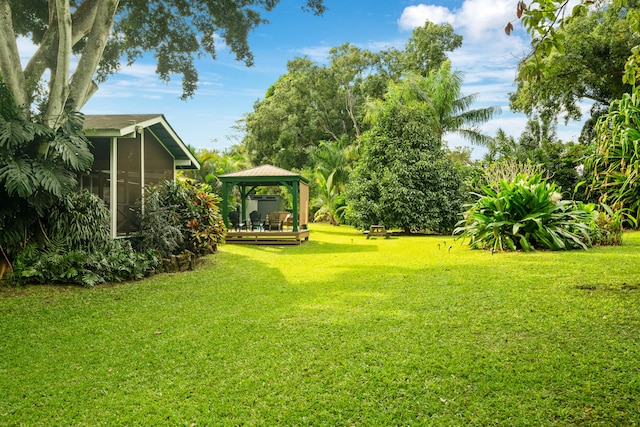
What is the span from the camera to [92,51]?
965 centimetres

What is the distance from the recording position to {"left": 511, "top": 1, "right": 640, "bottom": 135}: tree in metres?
17.6

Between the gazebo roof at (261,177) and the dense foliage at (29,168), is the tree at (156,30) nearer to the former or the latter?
the dense foliage at (29,168)

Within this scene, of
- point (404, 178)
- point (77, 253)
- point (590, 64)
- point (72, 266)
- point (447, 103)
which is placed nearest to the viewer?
point (72, 266)

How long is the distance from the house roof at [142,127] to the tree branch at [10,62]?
1314mm

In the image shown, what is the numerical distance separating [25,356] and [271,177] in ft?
39.4

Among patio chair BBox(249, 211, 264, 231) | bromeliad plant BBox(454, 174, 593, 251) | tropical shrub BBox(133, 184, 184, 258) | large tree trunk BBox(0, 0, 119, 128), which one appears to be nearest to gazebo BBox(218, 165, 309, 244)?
patio chair BBox(249, 211, 264, 231)

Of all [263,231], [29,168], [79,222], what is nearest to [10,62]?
[29,168]

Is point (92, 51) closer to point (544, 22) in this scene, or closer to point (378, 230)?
point (544, 22)

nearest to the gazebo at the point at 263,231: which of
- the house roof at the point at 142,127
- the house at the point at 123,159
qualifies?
the house roof at the point at 142,127

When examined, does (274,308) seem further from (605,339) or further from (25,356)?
(605,339)

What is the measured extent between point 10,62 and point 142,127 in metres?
2.90

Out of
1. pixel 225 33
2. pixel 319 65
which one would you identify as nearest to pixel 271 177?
pixel 225 33

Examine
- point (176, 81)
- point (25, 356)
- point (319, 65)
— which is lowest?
point (25, 356)

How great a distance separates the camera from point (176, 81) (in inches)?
685
